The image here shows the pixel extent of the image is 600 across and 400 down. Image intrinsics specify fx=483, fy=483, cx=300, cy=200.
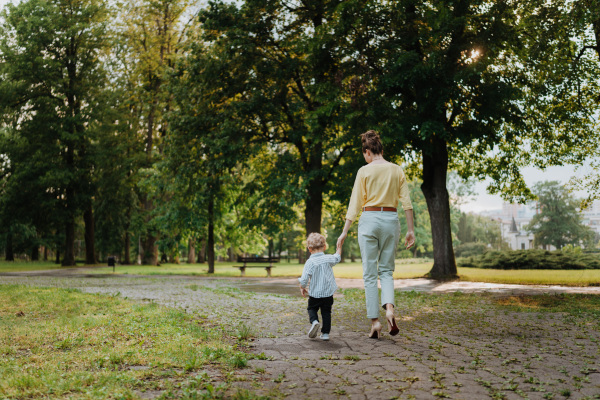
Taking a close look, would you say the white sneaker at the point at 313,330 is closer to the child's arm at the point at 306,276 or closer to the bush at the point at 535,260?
the child's arm at the point at 306,276

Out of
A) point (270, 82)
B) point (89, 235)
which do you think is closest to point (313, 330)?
point (270, 82)

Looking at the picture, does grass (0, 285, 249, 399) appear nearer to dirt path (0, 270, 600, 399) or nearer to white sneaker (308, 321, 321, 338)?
dirt path (0, 270, 600, 399)

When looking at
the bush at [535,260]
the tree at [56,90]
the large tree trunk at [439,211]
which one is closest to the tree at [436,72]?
the large tree trunk at [439,211]

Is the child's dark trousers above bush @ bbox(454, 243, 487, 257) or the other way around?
above

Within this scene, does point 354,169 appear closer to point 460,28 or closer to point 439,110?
point 439,110

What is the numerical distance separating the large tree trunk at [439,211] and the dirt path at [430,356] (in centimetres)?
839

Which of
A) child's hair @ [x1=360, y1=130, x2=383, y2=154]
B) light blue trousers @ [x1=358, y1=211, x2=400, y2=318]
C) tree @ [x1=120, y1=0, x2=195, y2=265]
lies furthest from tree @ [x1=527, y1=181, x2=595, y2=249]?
light blue trousers @ [x1=358, y1=211, x2=400, y2=318]

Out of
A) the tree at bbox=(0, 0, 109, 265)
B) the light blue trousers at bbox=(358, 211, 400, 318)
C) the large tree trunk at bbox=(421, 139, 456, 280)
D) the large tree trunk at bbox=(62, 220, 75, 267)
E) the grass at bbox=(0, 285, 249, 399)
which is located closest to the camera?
the grass at bbox=(0, 285, 249, 399)

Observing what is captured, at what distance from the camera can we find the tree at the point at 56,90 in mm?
31125

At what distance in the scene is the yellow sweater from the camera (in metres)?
5.73

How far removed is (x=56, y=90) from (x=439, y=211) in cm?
2684

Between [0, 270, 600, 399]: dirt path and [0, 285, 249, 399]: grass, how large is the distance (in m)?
0.47

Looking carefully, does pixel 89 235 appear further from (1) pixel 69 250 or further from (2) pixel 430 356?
(2) pixel 430 356

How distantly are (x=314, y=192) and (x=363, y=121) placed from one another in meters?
5.91
